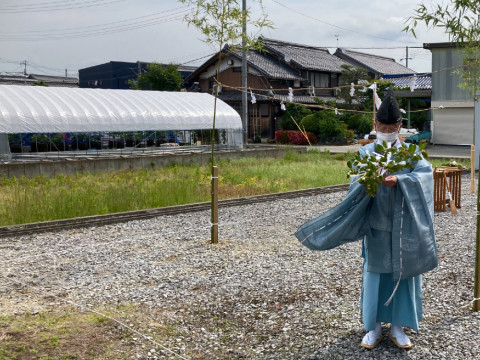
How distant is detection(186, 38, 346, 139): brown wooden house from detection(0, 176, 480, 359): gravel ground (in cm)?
2389

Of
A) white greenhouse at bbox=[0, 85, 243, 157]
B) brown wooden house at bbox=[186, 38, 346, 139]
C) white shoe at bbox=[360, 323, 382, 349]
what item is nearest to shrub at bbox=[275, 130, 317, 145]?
brown wooden house at bbox=[186, 38, 346, 139]

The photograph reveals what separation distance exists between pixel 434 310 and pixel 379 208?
1.49 meters

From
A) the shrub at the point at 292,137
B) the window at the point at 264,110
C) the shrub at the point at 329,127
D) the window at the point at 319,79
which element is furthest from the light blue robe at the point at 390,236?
the window at the point at 319,79

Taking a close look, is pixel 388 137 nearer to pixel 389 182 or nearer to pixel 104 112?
pixel 389 182

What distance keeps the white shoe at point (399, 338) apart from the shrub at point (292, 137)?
82.1 feet

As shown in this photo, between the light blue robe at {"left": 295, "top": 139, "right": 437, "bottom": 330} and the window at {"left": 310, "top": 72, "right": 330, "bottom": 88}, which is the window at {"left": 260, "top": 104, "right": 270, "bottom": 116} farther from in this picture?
the light blue robe at {"left": 295, "top": 139, "right": 437, "bottom": 330}

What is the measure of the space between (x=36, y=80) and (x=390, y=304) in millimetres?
53897

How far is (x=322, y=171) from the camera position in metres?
15.5

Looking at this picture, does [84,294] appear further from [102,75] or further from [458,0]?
[102,75]

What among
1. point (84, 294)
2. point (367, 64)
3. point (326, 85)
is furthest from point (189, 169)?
point (367, 64)

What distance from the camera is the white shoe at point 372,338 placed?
12.7ft

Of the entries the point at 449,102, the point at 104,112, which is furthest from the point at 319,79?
the point at 104,112

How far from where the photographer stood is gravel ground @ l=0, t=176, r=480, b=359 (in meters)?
4.03

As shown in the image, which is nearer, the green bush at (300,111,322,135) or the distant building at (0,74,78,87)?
the green bush at (300,111,322,135)
